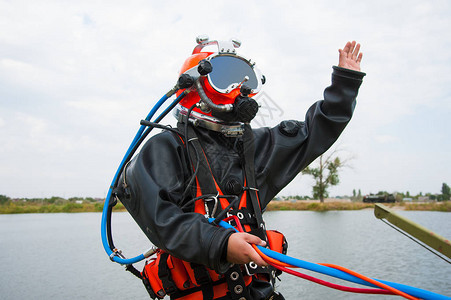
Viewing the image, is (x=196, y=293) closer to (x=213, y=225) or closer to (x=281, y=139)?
(x=213, y=225)

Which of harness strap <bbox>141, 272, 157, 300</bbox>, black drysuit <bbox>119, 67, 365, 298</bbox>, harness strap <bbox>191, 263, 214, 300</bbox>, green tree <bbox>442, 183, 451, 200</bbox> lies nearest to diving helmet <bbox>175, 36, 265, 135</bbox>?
black drysuit <bbox>119, 67, 365, 298</bbox>

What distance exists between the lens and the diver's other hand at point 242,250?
1128mm

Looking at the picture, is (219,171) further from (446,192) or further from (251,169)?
(446,192)

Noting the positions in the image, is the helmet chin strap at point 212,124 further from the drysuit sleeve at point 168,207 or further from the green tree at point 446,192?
the green tree at point 446,192

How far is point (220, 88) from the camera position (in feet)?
5.55

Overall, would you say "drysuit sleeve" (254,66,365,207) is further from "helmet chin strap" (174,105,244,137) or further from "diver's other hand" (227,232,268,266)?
"diver's other hand" (227,232,268,266)

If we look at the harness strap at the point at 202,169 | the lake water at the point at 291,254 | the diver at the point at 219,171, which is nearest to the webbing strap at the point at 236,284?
the diver at the point at 219,171

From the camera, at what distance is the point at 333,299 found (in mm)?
3355

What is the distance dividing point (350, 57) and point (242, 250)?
112 cm

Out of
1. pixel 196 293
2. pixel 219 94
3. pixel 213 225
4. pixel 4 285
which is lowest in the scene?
pixel 4 285

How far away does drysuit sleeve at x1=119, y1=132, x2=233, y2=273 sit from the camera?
124 centimetres

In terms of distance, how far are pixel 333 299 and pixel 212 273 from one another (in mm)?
2333

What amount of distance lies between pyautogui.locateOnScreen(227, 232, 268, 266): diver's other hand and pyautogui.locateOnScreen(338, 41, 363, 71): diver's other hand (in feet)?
3.33

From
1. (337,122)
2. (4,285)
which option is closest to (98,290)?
(4,285)
